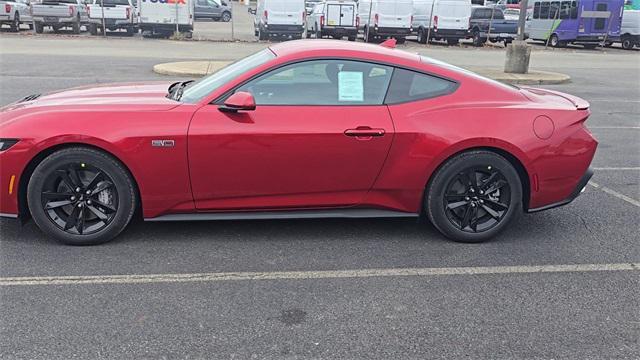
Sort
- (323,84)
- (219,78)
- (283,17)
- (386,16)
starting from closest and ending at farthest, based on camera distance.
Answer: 1. (323,84)
2. (219,78)
3. (283,17)
4. (386,16)

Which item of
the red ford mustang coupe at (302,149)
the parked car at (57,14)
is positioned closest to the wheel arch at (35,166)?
the red ford mustang coupe at (302,149)

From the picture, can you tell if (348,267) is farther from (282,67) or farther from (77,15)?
(77,15)

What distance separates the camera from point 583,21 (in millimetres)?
28172

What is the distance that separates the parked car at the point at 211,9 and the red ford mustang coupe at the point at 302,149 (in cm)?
3691

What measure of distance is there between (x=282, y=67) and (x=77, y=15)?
24.3 meters

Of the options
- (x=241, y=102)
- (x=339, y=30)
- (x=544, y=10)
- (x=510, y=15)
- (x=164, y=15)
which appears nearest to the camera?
(x=241, y=102)

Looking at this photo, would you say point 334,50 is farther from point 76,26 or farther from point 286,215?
point 76,26

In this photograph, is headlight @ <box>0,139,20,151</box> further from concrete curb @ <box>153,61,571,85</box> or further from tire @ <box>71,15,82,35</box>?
tire @ <box>71,15,82,35</box>

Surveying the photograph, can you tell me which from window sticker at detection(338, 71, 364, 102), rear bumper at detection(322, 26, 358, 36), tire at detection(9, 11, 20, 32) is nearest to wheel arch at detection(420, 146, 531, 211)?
window sticker at detection(338, 71, 364, 102)

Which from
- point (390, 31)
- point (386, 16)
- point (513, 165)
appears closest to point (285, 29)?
point (386, 16)

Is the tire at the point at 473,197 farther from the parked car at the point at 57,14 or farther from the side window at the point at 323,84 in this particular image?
the parked car at the point at 57,14

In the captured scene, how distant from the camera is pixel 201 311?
338 cm

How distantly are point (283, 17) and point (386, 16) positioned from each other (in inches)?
186

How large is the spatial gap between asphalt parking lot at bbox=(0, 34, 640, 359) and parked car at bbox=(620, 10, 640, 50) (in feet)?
93.4
